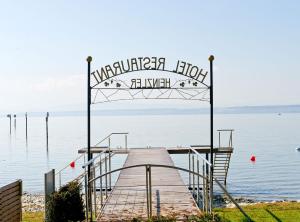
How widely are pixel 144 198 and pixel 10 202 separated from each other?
3.98m

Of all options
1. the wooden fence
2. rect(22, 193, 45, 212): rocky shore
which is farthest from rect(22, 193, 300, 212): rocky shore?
the wooden fence

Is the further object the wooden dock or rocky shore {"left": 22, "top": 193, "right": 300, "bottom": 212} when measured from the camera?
rocky shore {"left": 22, "top": 193, "right": 300, "bottom": 212}

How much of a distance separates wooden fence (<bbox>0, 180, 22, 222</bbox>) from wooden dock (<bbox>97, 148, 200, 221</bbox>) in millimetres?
2956

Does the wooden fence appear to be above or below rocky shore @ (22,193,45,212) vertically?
above

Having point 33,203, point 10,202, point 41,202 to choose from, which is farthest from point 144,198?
point 41,202

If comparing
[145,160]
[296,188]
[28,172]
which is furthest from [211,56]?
[28,172]

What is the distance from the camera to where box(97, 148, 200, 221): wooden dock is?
10.4m

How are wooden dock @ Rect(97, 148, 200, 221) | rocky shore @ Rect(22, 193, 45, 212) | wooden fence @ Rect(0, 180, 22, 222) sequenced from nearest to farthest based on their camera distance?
wooden dock @ Rect(97, 148, 200, 221), wooden fence @ Rect(0, 180, 22, 222), rocky shore @ Rect(22, 193, 45, 212)

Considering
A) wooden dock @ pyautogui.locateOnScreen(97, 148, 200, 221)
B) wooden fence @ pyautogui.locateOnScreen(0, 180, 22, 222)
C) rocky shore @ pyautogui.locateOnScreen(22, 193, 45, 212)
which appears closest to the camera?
wooden dock @ pyautogui.locateOnScreen(97, 148, 200, 221)

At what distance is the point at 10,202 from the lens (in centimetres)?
1304

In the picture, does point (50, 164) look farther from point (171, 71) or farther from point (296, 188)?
point (171, 71)

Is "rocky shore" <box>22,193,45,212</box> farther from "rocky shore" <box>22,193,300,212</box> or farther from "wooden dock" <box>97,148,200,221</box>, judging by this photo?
"wooden dock" <box>97,148,200,221</box>

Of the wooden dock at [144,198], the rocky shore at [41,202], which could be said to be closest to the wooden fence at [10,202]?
the wooden dock at [144,198]

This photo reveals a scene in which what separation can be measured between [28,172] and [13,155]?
1786cm
